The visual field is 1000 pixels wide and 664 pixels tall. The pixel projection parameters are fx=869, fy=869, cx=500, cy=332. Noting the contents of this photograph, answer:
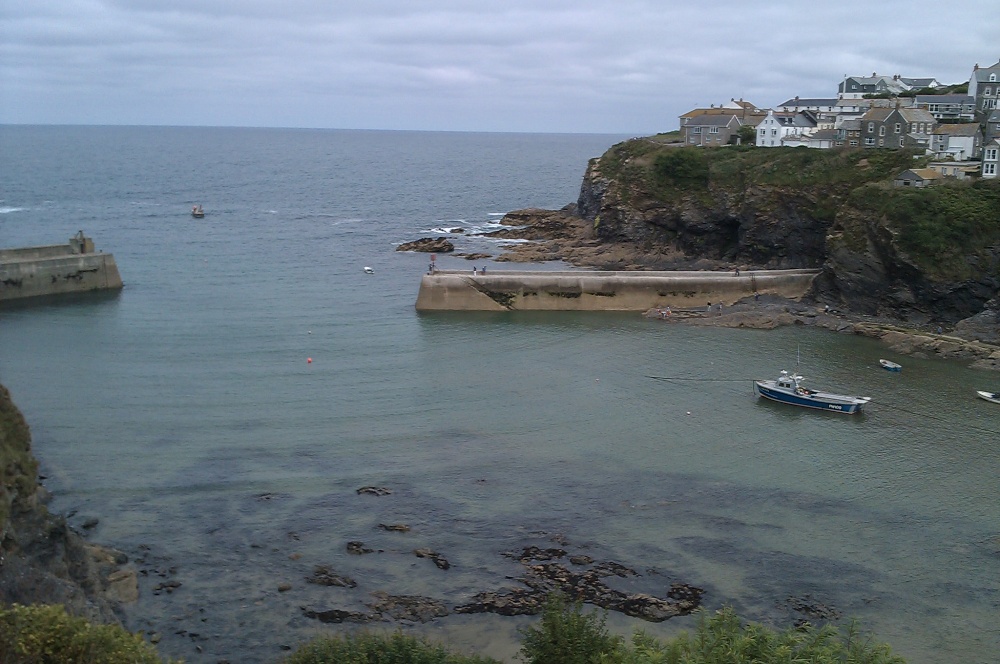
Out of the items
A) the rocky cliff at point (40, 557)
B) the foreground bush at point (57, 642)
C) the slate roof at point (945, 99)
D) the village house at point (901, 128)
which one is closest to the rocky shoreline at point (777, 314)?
the village house at point (901, 128)

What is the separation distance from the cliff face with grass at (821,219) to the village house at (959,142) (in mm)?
7463

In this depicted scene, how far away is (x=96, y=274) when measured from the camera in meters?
62.8

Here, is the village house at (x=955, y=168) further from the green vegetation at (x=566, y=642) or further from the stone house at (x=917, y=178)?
the green vegetation at (x=566, y=642)

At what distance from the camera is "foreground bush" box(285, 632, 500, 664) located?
1898cm

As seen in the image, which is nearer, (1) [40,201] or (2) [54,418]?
(2) [54,418]

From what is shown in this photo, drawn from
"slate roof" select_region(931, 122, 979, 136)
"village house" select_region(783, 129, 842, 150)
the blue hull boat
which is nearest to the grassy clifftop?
"village house" select_region(783, 129, 842, 150)

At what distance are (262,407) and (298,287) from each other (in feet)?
A: 86.0

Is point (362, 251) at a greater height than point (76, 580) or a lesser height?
greater

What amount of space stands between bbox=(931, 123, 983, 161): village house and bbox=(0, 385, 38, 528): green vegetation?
2728 inches

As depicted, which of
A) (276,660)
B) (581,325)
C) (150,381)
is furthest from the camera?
(581,325)

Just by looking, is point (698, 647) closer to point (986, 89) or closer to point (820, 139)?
point (820, 139)

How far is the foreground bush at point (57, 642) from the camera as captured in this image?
15.4m

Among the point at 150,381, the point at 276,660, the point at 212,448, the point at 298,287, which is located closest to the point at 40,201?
the point at 298,287

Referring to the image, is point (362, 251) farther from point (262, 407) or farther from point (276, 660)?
point (276, 660)
